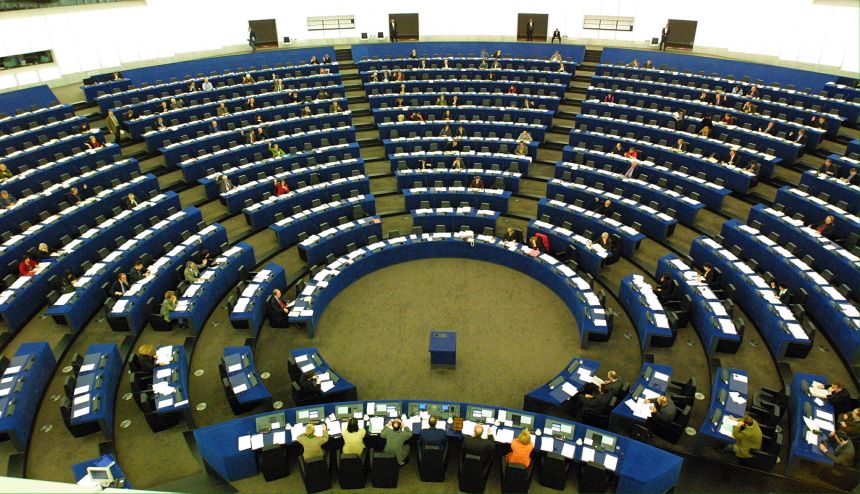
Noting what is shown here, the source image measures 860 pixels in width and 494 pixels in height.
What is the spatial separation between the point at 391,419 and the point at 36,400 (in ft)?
26.8

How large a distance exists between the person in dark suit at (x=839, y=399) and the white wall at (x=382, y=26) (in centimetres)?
2280

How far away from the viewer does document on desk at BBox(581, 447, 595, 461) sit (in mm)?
10211

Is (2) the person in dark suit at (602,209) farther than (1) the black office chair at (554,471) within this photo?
Yes

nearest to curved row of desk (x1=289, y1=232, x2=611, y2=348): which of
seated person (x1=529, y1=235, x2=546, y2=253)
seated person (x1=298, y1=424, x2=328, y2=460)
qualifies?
seated person (x1=529, y1=235, x2=546, y2=253)

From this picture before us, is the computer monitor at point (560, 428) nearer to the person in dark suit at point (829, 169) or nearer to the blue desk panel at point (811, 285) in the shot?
the blue desk panel at point (811, 285)

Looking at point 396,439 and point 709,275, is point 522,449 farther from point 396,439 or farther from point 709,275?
point 709,275

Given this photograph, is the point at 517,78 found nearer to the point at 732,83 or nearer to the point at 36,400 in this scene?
the point at 732,83

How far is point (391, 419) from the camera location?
11.1m

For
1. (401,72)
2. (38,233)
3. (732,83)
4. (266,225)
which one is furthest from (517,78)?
(38,233)

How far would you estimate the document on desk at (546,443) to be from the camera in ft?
34.2

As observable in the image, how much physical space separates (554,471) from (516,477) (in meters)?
0.78

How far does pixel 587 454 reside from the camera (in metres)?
10.3

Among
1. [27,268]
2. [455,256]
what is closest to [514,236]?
[455,256]

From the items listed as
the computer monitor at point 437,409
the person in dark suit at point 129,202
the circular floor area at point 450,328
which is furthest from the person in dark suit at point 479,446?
the person in dark suit at point 129,202
